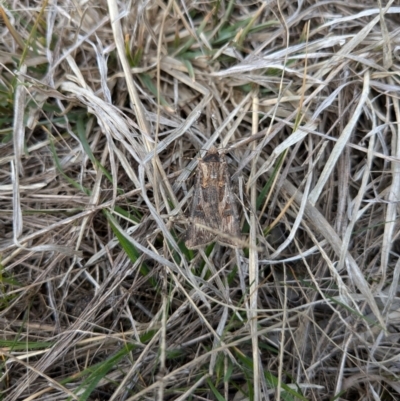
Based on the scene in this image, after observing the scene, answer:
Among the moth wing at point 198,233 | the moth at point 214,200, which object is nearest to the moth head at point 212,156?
the moth at point 214,200

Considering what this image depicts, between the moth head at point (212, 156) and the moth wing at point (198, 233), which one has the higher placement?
the moth head at point (212, 156)

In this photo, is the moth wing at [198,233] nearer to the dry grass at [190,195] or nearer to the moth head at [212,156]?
the dry grass at [190,195]

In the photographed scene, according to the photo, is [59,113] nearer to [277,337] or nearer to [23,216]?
[23,216]

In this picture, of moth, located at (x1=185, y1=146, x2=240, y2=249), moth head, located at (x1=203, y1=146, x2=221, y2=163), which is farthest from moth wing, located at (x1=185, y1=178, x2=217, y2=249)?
moth head, located at (x1=203, y1=146, x2=221, y2=163)

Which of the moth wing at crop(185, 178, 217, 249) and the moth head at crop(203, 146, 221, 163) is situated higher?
the moth head at crop(203, 146, 221, 163)

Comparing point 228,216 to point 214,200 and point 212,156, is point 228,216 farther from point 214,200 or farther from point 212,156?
point 212,156

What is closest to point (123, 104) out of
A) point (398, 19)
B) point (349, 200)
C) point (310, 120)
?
point (310, 120)

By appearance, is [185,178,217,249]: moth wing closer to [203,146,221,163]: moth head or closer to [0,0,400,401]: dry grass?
[0,0,400,401]: dry grass
